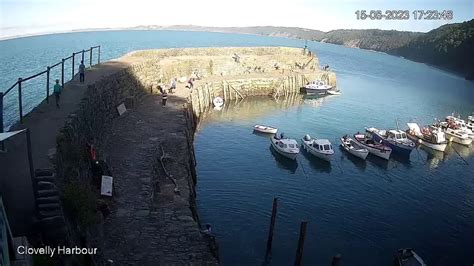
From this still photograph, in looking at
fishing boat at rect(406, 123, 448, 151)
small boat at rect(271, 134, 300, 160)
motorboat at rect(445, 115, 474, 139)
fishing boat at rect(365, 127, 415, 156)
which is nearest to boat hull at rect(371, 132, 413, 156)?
fishing boat at rect(365, 127, 415, 156)

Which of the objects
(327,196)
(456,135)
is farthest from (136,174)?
(456,135)

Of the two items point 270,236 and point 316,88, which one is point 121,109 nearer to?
point 270,236

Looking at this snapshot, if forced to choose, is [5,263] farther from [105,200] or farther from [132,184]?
[132,184]

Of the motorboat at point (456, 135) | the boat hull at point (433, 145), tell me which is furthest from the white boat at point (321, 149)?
the motorboat at point (456, 135)

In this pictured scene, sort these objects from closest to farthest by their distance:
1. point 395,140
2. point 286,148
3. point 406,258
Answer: point 406,258 → point 286,148 → point 395,140

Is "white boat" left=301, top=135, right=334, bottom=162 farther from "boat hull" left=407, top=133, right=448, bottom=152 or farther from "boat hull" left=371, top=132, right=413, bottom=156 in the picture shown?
"boat hull" left=407, top=133, right=448, bottom=152

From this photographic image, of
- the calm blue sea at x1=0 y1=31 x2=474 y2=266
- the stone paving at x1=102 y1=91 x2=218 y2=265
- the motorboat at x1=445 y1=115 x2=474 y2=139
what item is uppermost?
the stone paving at x1=102 y1=91 x2=218 y2=265

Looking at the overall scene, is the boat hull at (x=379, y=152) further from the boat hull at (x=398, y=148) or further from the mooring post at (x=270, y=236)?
the mooring post at (x=270, y=236)

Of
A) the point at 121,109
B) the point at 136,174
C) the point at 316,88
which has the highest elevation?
the point at 121,109
